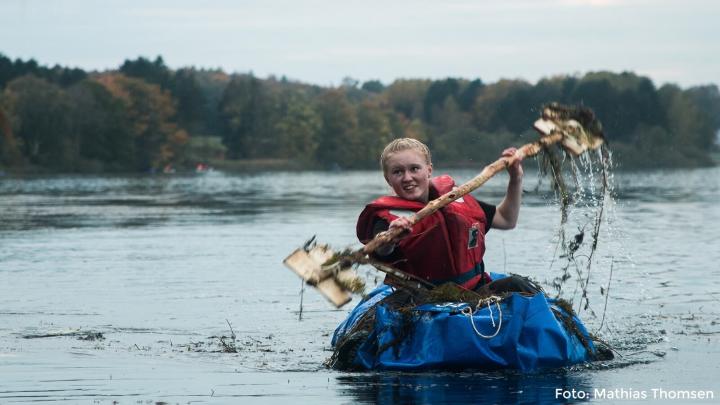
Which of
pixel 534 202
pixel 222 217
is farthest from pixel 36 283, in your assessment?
pixel 534 202

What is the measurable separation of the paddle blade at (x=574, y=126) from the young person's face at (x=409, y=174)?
1155 millimetres

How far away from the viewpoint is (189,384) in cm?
874

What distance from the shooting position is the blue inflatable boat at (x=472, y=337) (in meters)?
8.83

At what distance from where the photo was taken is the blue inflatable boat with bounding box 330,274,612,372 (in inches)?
348

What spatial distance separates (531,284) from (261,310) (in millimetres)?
4743

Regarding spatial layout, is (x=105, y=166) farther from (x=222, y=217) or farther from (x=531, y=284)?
(x=531, y=284)

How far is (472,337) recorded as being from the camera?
8.82m

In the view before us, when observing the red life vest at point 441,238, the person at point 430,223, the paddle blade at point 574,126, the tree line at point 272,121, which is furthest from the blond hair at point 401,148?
the tree line at point 272,121

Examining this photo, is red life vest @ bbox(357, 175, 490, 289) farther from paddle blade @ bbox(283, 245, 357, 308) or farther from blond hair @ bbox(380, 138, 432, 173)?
paddle blade @ bbox(283, 245, 357, 308)

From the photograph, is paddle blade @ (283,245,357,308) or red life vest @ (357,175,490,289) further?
red life vest @ (357,175,490,289)

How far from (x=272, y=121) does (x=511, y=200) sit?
121 m

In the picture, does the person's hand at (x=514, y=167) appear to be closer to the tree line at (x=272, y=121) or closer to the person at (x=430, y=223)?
the person at (x=430, y=223)

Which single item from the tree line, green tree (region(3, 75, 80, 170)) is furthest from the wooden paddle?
green tree (region(3, 75, 80, 170))

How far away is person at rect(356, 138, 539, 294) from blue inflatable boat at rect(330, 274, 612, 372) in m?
0.30
